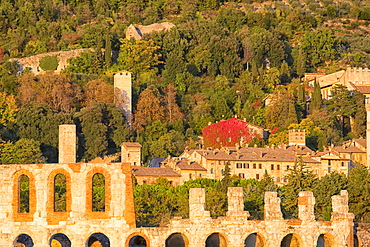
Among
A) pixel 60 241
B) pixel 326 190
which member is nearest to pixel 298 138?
pixel 326 190

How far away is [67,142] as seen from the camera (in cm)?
8238

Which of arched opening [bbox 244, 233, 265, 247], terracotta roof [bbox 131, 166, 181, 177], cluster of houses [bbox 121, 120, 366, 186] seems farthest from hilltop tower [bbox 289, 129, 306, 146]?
arched opening [bbox 244, 233, 265, 247]

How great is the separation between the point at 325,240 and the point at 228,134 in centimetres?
3900

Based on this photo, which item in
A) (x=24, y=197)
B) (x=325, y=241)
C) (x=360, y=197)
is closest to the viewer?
(x=325, y=241)

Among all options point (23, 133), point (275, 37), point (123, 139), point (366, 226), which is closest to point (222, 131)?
point (123, 139)

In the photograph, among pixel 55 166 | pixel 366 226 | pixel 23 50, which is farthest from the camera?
pixel 23 50

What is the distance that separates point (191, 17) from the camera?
12550 cm

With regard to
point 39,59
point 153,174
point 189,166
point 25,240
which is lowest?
point 25,240

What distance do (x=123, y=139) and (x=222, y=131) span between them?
8791 millimetres

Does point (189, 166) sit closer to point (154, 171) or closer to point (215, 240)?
point (154, 171)

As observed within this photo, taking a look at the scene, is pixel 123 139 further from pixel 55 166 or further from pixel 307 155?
pixel 55 166

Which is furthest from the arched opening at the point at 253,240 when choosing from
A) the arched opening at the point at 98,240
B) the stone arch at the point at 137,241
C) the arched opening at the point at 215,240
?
the arched opening at the point at 98,240

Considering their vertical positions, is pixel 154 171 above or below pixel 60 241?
above

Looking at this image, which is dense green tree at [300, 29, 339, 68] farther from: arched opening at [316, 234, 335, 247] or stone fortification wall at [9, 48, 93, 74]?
arched opening at [316, 234, 335, 247]
